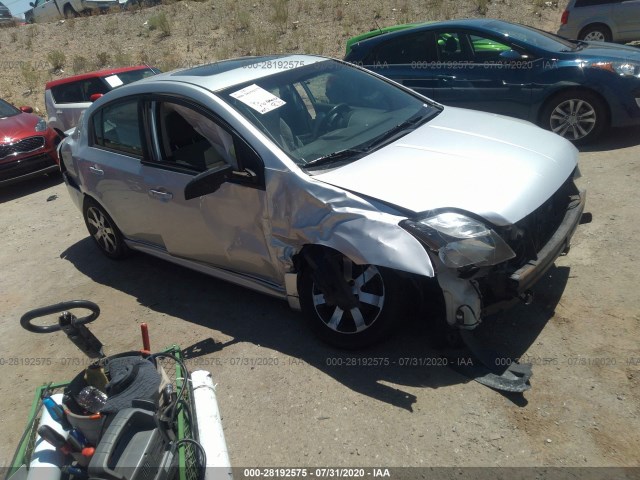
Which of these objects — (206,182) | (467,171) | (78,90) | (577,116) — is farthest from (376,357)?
(78,90)

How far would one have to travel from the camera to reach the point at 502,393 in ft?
11.0

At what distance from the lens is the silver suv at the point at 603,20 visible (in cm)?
1162

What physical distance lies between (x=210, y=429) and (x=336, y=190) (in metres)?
1.50

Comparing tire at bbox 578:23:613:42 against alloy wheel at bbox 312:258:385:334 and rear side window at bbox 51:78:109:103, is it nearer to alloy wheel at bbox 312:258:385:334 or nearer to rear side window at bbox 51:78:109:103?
rear side window at bbox 51:78:109:103

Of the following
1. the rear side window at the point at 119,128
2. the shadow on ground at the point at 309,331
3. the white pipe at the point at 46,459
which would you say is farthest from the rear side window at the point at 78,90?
the white pipe at the point at 46,459

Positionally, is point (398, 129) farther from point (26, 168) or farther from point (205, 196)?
point (26, 168)

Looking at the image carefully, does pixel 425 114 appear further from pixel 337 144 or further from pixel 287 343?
pixel 287 343

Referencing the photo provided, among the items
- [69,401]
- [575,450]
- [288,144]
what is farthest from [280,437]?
[288,144]

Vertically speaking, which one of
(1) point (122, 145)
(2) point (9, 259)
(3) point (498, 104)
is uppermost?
(1) point (122, 145)

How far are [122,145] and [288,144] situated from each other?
1797 mm

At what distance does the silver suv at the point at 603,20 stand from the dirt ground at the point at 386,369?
7.79 meters

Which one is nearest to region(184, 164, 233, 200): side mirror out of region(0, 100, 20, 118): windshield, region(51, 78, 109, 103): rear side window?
region(51, 78, 109, 103): rear side window

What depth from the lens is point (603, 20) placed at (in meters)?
11.8

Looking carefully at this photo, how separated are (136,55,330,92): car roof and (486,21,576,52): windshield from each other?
326 cm
